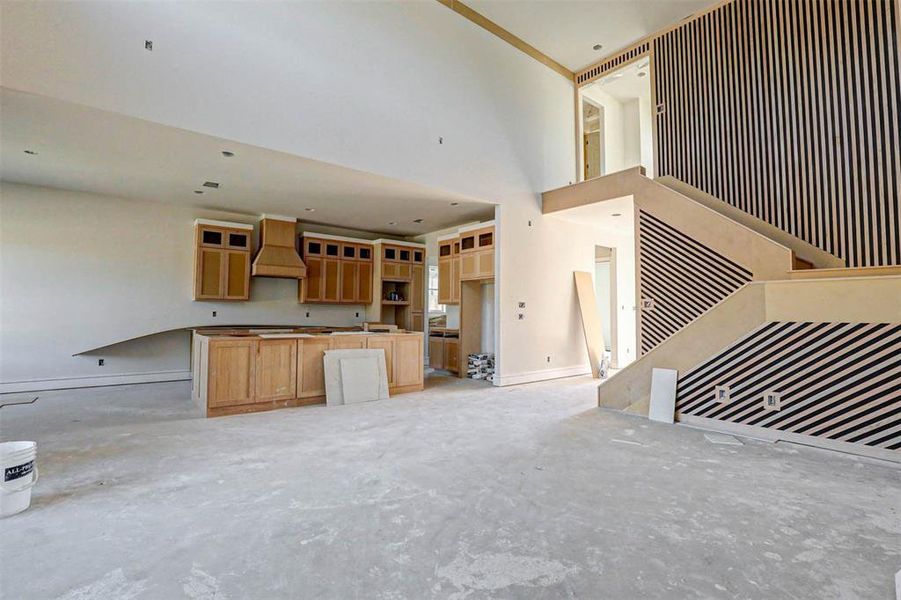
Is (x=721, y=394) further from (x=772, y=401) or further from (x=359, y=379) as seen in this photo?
(x=359, y=379)

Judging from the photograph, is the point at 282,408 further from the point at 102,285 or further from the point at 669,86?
the point at 669,86

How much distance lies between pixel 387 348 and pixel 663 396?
3.73 m

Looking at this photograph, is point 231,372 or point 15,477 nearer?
point 15,477

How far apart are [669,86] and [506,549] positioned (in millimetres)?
7582

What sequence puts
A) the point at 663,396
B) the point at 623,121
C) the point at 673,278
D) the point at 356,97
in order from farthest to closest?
the point at 623,121 → the point at 673,278 → the point at 356,97 → the point at 663,396

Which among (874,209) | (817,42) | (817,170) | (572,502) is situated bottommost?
(572,502)

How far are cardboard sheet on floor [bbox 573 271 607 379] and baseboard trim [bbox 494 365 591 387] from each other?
0.26 m

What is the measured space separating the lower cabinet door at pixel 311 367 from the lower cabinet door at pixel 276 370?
7 centimetres

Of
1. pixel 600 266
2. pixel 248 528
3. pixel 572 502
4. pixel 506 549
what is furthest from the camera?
pixel 600 266

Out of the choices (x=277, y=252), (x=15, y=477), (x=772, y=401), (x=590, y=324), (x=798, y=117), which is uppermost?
(x=798, y=117)

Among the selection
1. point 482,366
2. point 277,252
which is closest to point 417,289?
point 482,366

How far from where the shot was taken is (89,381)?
22.1 ft

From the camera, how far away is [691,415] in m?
4.63

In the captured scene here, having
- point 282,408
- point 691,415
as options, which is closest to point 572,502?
point 691,415
